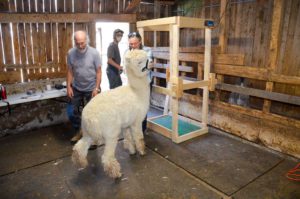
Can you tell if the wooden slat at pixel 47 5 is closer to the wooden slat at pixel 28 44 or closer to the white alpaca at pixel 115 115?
the wooden slat at pixel 28 44

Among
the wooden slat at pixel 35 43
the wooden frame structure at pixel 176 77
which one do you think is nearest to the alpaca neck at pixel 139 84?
the wooden frame structure at pixel 176 77

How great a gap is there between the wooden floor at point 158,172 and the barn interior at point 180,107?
0.04 feet

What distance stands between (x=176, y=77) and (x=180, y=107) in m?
1.58

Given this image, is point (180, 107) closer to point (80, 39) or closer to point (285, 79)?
point (285, 79)

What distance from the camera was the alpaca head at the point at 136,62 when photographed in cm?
297

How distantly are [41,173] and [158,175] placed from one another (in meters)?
1.48

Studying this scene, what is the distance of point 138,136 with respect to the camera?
10.8 ft

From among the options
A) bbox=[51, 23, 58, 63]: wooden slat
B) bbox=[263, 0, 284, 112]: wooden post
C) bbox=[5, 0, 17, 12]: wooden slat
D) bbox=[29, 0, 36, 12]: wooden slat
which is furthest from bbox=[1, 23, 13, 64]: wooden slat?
bbox=[263, 0, 284, 112]: wooden post

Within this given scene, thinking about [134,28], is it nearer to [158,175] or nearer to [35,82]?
[35,82]

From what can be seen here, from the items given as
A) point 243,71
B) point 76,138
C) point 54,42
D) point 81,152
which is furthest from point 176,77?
point 54,42

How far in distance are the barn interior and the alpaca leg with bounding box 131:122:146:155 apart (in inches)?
4.2

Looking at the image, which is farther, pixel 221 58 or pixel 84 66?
pixel 221 58

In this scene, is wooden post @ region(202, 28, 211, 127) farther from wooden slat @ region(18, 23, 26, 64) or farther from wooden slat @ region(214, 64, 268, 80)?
wooden slat @ region(18, 23, 26, 64)

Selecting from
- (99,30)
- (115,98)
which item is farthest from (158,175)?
(99,30)
